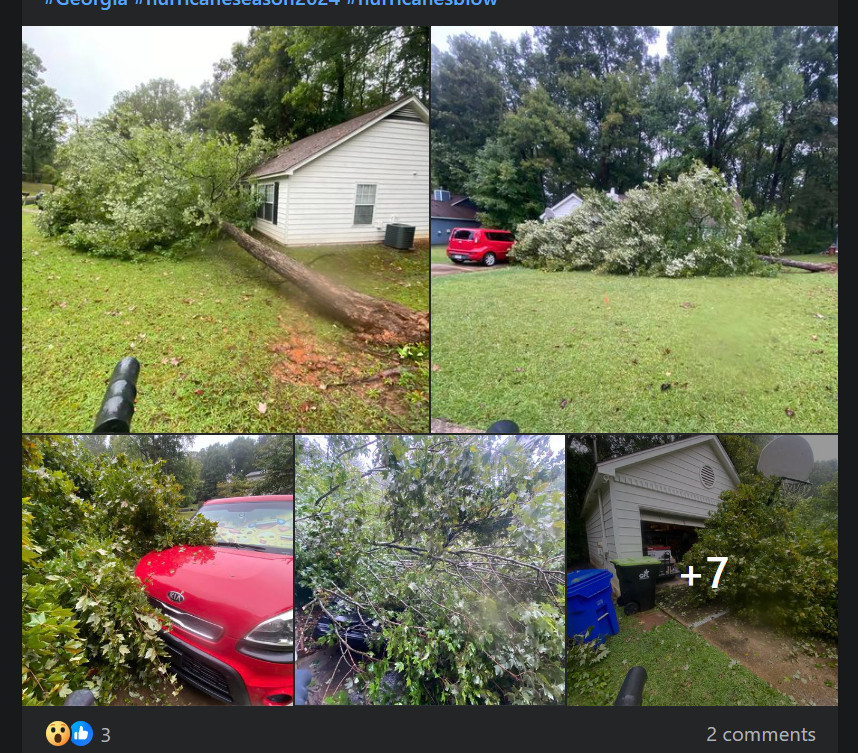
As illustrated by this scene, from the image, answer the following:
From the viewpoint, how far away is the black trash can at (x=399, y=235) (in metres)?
2.99

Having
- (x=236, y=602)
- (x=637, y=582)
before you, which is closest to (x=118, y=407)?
(x=236, y=602)

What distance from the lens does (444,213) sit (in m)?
2.65

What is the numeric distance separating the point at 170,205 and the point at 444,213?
8.04ft

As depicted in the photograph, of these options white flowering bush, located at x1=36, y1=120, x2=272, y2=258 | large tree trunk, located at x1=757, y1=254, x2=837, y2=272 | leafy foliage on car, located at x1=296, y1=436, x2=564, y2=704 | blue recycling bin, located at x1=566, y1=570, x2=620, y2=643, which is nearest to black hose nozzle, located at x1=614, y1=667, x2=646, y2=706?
blue recycling bin, located at x1=566, y1=570, x2=620, y2=643

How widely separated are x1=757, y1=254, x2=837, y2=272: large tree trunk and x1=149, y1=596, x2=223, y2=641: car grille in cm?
460

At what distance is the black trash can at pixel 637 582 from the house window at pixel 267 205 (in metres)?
3.78

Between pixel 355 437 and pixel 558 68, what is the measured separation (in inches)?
99.6

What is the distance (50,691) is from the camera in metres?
1.85

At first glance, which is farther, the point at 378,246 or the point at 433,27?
the point at 378,246

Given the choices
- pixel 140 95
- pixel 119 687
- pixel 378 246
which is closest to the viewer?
pixel 119 687

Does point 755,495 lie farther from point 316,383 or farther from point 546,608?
point 316,383

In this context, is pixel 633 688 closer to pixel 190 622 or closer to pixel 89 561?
pixel 190 622

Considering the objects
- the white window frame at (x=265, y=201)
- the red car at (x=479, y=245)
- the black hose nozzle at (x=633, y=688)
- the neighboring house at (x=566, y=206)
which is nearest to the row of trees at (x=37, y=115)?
the white window frame at (x=265, y=201)

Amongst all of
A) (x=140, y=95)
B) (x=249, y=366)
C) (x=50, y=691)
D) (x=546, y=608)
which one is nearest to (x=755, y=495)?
(x=546, y=608)
